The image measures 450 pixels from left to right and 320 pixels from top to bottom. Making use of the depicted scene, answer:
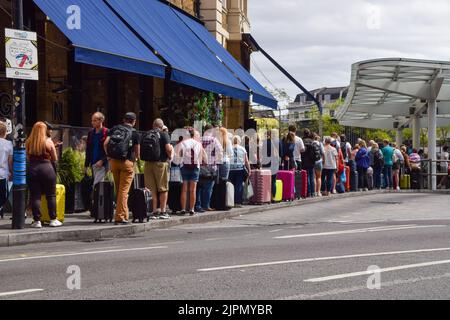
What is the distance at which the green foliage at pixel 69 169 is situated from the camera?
1426cm

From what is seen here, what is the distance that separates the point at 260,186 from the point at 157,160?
4.98m

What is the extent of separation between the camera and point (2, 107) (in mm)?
16328

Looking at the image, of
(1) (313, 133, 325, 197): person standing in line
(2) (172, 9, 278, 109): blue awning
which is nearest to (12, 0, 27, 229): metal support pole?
(1) (313, 133, 325, 197): person standing in line

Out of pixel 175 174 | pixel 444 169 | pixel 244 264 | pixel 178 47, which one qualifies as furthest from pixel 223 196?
pixel 444 169

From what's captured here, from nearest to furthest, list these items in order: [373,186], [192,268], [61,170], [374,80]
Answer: [192,268] < [61,170] < [373,186] < [374,80]

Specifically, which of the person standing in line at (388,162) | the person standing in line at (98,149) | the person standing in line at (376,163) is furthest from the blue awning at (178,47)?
the person standing in line at (388,162)

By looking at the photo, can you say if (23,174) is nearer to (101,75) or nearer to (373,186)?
(101,75)

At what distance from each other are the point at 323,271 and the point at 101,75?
1309cm

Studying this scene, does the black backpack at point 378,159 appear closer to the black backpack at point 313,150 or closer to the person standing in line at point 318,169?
the person standing in line at point 318,169

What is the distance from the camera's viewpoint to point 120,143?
1238 cm

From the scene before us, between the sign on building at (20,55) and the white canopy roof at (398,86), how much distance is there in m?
16.8

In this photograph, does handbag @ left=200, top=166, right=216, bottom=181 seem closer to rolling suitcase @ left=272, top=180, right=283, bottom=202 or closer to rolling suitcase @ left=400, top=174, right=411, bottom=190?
rolling suitcase @ left=272, top=180, right=283, bottom=202
